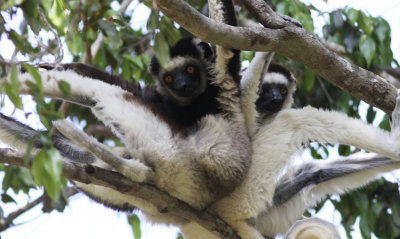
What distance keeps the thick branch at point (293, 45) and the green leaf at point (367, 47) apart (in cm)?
157

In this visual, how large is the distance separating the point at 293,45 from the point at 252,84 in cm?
62

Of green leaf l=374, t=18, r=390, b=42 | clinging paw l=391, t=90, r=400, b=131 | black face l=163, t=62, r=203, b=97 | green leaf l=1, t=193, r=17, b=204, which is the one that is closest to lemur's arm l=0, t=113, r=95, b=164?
black face l=163, t=62, r=203, b=97

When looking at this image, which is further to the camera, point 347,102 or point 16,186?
point 347,102

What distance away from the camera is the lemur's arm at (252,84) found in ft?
15.0

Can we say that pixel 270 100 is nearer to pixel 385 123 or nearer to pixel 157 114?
pixel 385 123

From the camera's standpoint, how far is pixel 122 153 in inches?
185

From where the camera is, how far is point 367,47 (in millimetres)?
5977

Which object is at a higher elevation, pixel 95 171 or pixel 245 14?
pixel 245 14

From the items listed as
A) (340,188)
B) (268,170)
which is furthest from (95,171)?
Answer: (340,188)

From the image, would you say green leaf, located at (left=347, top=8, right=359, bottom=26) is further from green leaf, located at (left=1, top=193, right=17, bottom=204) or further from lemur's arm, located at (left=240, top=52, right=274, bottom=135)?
green leaf, located at (left=1, top=193, right=17, bottom=204)

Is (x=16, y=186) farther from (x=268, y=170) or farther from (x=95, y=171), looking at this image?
(x=268, y=170)

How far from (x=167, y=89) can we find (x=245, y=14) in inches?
107

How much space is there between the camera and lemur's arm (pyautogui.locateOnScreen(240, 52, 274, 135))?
4574 millimetres

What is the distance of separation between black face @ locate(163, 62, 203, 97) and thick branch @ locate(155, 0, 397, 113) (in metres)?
1.09
